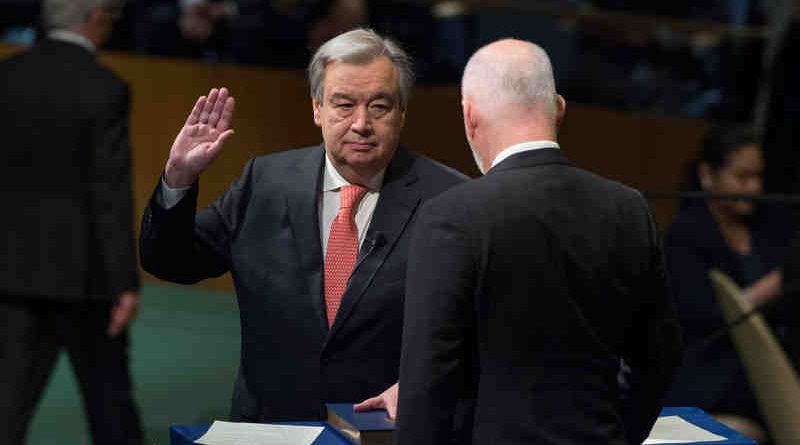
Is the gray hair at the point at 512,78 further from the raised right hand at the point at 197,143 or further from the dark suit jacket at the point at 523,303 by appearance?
the raised right hand at the point at 197,143

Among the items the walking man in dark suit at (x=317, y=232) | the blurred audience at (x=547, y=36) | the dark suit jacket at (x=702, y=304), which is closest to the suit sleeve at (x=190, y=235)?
the walking man in dark suit at (x=317, y=232)

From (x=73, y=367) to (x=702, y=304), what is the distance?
2.19 m

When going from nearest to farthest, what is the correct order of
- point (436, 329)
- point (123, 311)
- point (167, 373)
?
point (436, 329) → point (123, 311) → point (167, 373)

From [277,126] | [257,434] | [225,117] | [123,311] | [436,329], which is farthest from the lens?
[277,126]

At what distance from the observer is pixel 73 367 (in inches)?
143

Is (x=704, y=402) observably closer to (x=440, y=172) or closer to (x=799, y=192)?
(x=799, y=192)

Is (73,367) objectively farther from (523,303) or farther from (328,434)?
(523,303)

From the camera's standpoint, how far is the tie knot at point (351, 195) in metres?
2.79

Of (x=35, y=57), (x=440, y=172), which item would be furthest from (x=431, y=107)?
(x=440, y=172)

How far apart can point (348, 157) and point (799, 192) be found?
11.7 ft

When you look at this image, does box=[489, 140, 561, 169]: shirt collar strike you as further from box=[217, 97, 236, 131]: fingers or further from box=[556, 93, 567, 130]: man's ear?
box=[217, 97, 236, 131]: fingers

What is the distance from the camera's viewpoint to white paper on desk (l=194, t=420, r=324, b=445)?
7.98 ft

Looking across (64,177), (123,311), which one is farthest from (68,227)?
(123,311)

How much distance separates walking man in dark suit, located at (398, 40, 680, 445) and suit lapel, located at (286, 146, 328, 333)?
23.1 inches
